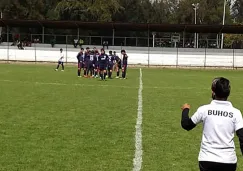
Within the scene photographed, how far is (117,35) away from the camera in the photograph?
55.7 m

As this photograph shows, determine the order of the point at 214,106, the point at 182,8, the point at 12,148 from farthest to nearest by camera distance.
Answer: the point at 182,8
the point at 12,148
the point at 214,106

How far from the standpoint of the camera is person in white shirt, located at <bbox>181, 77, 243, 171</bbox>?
4500 millimetres

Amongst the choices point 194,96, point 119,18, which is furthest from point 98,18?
Answer: point 194,96

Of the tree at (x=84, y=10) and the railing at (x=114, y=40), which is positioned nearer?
the railing at (x=114, y=40)

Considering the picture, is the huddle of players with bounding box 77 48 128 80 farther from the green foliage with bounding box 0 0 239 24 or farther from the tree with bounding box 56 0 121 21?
the green foliage with bounding box 0 0 239 24

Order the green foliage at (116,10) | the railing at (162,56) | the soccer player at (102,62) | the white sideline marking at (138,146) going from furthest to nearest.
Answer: the green foliage at (116,10) < the railing at (162,56) < the soccer player at (102,62) < the white sideline marking at (138,146)

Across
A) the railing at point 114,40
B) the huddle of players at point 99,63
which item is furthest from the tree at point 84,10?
the huddle of players at point 99,63

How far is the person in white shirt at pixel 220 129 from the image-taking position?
4.50m

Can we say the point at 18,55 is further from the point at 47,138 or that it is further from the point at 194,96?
the point at 47,138

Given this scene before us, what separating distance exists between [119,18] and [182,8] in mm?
21673

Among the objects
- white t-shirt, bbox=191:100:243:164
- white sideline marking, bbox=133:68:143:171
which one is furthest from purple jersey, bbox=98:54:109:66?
white t-shirt, bbox=191:100:243:164

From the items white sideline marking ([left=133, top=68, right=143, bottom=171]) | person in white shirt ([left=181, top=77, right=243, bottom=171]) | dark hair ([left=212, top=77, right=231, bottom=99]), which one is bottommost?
white sideline marking ([left=133, top=68, right=143, bottom=171])

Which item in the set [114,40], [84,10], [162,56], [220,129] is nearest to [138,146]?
[220,129]

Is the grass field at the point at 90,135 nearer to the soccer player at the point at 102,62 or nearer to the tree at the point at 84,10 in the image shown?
the soccer player at the point at 102,62
